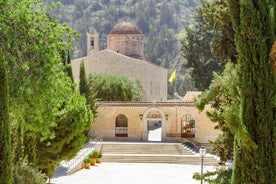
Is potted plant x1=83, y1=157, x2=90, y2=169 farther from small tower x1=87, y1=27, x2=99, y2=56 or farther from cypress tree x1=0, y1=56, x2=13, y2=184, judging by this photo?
small tower x1=87, y1=27, x2=99, y2=56

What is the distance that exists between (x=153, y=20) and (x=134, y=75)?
351 feet

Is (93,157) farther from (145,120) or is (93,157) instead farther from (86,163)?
(145,120)

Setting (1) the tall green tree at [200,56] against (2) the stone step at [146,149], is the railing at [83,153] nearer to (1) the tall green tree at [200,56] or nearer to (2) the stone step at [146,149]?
(2) the stone step at [146,149]

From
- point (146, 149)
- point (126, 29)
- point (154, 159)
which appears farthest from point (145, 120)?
point (126, 29)

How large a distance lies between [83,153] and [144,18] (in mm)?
127165

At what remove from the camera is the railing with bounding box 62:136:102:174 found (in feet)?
97.2

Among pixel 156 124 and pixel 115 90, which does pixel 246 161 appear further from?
pixel 156 124

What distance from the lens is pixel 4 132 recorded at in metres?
10.2

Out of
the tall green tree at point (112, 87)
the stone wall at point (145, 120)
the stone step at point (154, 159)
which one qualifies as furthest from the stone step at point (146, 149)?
the tall green tree at point (112, 87)

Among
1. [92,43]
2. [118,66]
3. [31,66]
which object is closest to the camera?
[31,66]

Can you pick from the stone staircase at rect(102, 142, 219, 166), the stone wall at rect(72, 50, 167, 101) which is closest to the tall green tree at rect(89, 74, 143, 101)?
the stone wall at rect(72, 50, 167, 101)

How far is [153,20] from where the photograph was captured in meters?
158

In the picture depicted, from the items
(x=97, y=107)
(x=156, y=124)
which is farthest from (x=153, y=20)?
(x=97, y=107)

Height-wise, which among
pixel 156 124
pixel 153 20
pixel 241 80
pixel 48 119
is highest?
pixel 153 20
